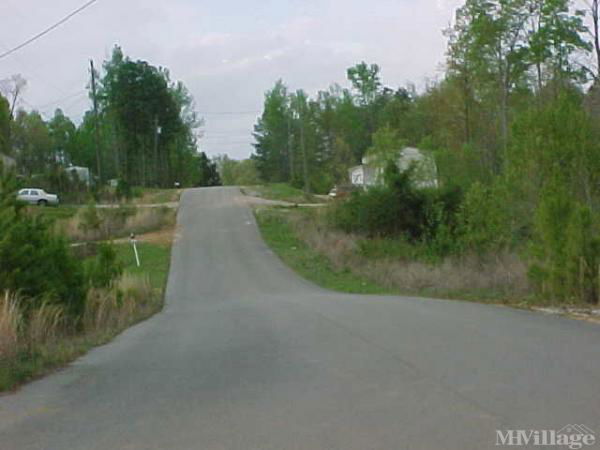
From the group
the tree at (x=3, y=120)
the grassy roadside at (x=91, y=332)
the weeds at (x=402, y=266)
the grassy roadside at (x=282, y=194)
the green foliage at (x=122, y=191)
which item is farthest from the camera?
the grassy roadside at (x=282, y=194)

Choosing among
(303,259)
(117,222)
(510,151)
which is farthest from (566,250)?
(117,222)

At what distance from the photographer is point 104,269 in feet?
73.9

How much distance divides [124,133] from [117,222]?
4539cm

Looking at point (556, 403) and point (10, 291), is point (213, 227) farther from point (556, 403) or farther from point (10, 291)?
point (556, 403)

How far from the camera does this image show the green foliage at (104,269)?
2197 centimetres

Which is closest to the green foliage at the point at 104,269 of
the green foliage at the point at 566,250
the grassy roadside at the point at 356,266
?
the grassy roadside at the point at 356,266

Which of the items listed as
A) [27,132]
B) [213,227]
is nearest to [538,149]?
[213,227]

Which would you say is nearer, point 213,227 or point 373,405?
point 373,405

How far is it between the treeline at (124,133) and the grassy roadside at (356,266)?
1395 inches

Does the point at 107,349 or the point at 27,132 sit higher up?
the point at 27,132

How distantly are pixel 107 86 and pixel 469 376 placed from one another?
92.9m

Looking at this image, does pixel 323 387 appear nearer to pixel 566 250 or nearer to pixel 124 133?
pixel 566 250

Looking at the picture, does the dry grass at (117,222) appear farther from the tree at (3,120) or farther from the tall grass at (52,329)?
the tall grass at (52,329)

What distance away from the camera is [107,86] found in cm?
9706
